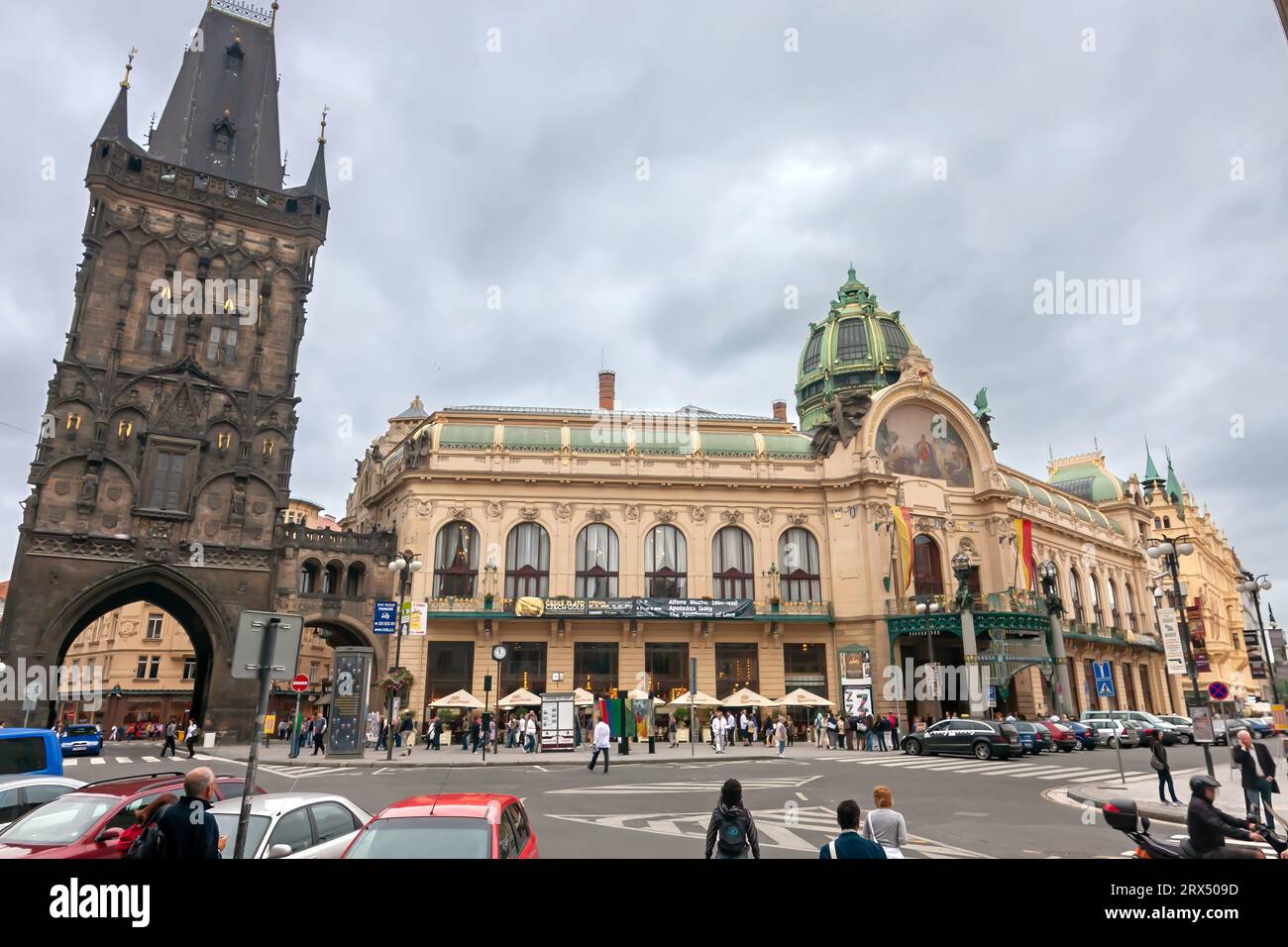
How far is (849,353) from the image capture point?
200 feet

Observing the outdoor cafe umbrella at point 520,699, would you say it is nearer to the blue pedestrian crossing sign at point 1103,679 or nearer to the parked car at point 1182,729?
the parked car at point 1182,729

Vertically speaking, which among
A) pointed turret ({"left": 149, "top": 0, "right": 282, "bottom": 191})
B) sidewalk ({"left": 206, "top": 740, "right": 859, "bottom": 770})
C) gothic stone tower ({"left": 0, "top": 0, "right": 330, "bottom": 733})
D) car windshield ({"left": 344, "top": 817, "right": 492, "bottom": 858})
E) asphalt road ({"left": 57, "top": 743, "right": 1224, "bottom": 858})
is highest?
pointed turret ({"left": 149, "top": 0, "right": 282, "bottom": 191})

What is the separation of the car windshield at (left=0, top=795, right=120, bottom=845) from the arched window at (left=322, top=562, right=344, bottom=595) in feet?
118

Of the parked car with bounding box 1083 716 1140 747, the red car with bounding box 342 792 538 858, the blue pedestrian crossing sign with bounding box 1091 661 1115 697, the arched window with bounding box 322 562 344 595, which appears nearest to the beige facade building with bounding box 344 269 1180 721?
the blue pedestrian crossing sign with bounding box 1091 661 1115 697

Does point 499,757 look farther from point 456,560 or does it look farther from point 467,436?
point 467,436

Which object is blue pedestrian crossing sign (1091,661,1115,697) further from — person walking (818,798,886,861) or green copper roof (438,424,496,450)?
person walking (818,798,886,861)

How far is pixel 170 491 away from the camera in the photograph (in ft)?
130

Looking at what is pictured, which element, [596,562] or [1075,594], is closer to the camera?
[596,562]

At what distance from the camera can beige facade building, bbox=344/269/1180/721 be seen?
143 feet

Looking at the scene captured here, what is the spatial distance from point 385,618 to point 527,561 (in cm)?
1451

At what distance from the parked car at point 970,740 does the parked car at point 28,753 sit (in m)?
29.6

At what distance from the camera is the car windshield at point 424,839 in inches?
241

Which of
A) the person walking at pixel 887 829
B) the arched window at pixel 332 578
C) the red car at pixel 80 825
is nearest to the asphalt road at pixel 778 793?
the person walking at pixel 887 829

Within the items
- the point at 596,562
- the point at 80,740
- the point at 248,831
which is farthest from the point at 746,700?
the point at 248,831
